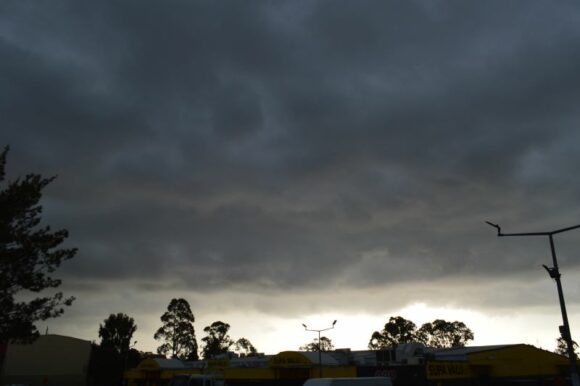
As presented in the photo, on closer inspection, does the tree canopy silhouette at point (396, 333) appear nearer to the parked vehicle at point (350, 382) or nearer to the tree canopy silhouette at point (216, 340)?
the tree canopy silhouette at point (216, 340)

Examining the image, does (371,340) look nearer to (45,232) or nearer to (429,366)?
(429,366)

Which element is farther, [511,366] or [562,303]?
[511,366]

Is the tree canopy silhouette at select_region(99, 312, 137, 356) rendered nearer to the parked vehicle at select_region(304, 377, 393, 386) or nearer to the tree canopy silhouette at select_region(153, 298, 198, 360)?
the tree canopy silhouette at select_region(153, 298, 198, 360)

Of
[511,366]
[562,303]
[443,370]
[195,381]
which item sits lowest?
[195,381]

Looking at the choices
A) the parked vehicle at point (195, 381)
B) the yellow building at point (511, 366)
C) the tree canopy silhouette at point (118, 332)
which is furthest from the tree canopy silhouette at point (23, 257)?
the tree canopy silhouette at point (118, 332)

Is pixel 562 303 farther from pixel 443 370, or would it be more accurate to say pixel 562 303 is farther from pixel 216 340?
pixel 216 340

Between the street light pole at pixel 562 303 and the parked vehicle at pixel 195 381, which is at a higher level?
the street light pole at pixel 562 303

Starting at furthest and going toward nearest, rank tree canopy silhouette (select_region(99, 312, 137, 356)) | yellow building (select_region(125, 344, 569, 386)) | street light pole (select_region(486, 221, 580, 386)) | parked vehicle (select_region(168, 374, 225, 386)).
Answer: tree canopy silhouette (select_region(99, 312, 137, 356)) → yellow building (select_region(125, 344, 569, 386)) → parked vehicle (select_region(168, 374, 225, 386)) → street light pole (select_region(486, 221, 580, 386))

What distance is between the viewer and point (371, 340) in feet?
442

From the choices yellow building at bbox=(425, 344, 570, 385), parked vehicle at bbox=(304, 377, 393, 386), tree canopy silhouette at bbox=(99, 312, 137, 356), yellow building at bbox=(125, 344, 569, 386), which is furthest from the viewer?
tree canopy silhouette at bbox=(99, 312, 137, 356)

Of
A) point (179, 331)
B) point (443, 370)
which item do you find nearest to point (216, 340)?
point (179, 331)

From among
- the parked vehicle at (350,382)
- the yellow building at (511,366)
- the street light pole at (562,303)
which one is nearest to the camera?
the street light pole at (562,303)

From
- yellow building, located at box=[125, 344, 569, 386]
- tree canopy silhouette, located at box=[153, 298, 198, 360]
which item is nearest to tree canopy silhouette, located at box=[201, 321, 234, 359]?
tree canopy silhouette, located at box=[153, 298, 198, 360]

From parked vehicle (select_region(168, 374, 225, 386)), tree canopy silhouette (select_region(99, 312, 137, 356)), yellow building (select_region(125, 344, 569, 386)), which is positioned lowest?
parked vehicle (select_region(168, 374, 225, 386))
